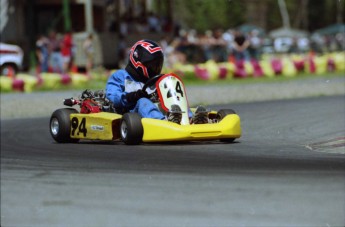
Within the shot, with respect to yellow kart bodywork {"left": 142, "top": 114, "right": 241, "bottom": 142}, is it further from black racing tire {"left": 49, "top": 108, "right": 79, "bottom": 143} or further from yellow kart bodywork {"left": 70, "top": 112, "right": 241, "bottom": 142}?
black racing tire {"left": 49, "top": 108, "right": 79, "bottom": 143}

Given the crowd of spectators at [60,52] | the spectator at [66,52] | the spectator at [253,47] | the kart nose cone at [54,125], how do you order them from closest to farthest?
the kart nose cone at [54,125]
the spectator at [66,52]
the crowd of spectators at [60,52]
the spectator at [253,47]

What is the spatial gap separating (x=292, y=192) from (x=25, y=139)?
15.5ft

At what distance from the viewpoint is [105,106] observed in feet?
11.4

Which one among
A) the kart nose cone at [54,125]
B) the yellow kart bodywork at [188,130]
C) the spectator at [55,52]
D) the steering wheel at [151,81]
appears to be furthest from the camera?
the spectator at [55,52]

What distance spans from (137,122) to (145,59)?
1.47 ft

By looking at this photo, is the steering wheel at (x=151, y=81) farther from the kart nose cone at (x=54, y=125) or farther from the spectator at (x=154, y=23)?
the spectator at (x=154, y=23)

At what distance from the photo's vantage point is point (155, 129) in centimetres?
378

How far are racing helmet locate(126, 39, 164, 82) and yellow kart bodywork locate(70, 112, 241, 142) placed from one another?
0.33m

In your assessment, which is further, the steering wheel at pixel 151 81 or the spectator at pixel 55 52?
the spectator at pixel 55 52

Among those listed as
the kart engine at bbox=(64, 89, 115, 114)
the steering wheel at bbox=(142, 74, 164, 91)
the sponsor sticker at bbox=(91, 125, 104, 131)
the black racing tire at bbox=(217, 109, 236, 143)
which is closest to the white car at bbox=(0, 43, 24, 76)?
the kart engine at bbox=(64, 89, 115, 114)

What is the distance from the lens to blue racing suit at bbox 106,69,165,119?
318 centimetres

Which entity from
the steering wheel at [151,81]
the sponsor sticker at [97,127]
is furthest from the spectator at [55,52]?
the steering wheel at [151,81]

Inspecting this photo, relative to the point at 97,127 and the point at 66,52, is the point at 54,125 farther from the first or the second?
the point at 66,52

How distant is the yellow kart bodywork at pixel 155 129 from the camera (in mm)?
3461
